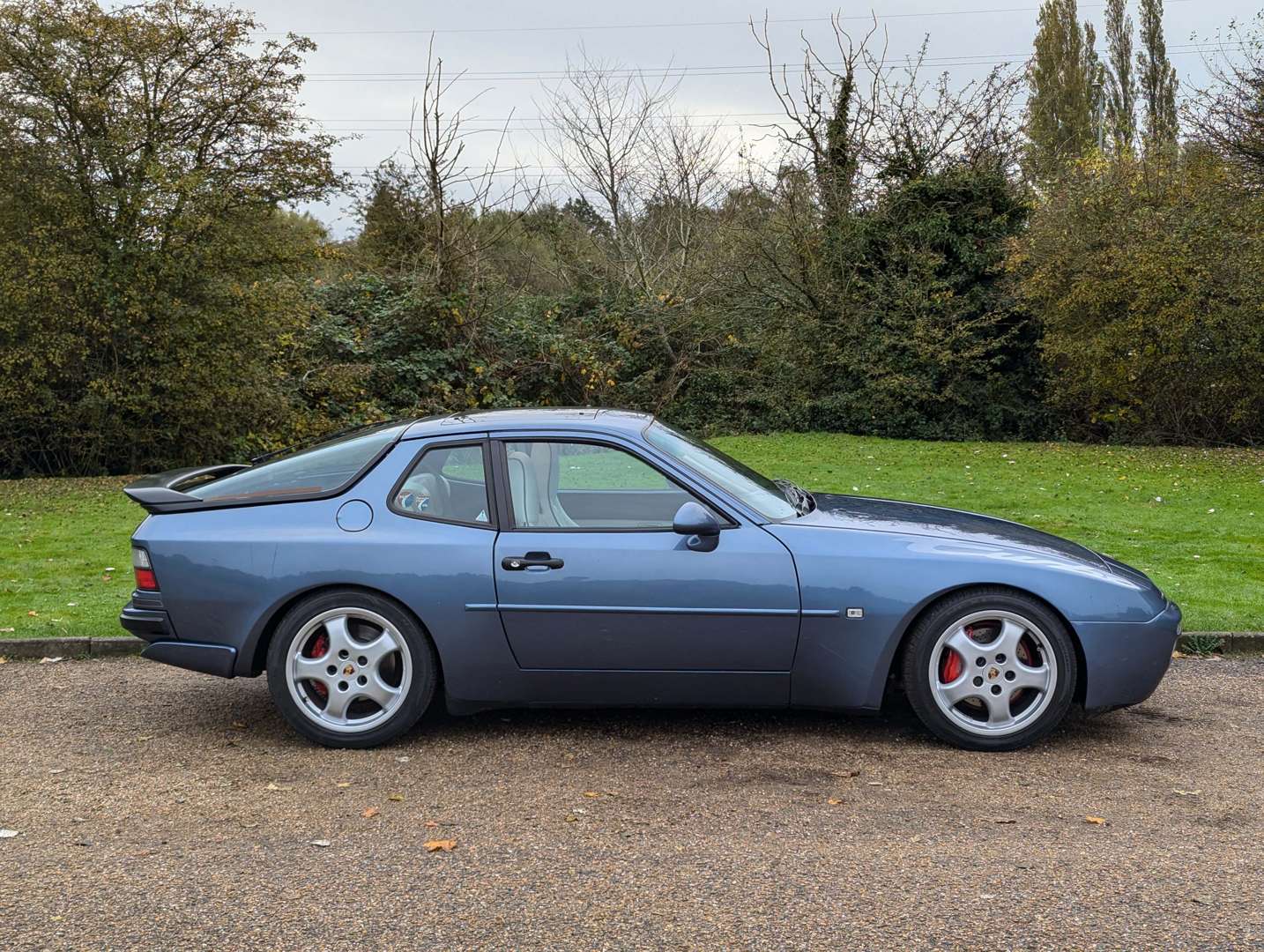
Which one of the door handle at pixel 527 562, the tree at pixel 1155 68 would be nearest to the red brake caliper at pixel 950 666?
the door handle at pixel 527 562

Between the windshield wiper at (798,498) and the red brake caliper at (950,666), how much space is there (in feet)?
2.94

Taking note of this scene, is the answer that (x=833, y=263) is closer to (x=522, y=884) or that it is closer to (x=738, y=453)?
(x=738, y=453)

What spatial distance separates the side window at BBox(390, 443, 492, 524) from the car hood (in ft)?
4.37

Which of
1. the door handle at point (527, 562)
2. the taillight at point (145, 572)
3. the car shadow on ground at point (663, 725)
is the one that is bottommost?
the car shadow on ground at point (663, 725)

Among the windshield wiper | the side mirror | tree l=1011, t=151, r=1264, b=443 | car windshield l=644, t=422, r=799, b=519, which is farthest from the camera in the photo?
tree l=1011, t=151, r=1264, b=443

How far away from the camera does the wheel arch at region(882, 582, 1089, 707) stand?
4.76 m

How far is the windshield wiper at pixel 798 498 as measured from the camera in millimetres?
5359

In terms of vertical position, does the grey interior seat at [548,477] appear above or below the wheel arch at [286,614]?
above

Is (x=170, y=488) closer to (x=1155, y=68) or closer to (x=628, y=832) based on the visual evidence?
(x=628, y=832)

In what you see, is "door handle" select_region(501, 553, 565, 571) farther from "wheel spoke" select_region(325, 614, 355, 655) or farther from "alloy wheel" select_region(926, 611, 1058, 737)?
"alloy wheel" select_region(926, 611, 1058, 737)

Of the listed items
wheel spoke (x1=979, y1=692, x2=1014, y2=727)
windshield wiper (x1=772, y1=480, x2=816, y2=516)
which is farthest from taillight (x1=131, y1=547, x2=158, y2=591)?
wheel spoke (x1=979, y1=692, x2=1014, y2=727)

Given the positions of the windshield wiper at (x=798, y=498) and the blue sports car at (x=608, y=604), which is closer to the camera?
the blue sports car at (x=608, y=604)

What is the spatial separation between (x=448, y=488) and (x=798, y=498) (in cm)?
171

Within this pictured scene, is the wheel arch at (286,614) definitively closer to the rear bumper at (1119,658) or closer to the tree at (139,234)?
the rear bumper at (1119,658)
